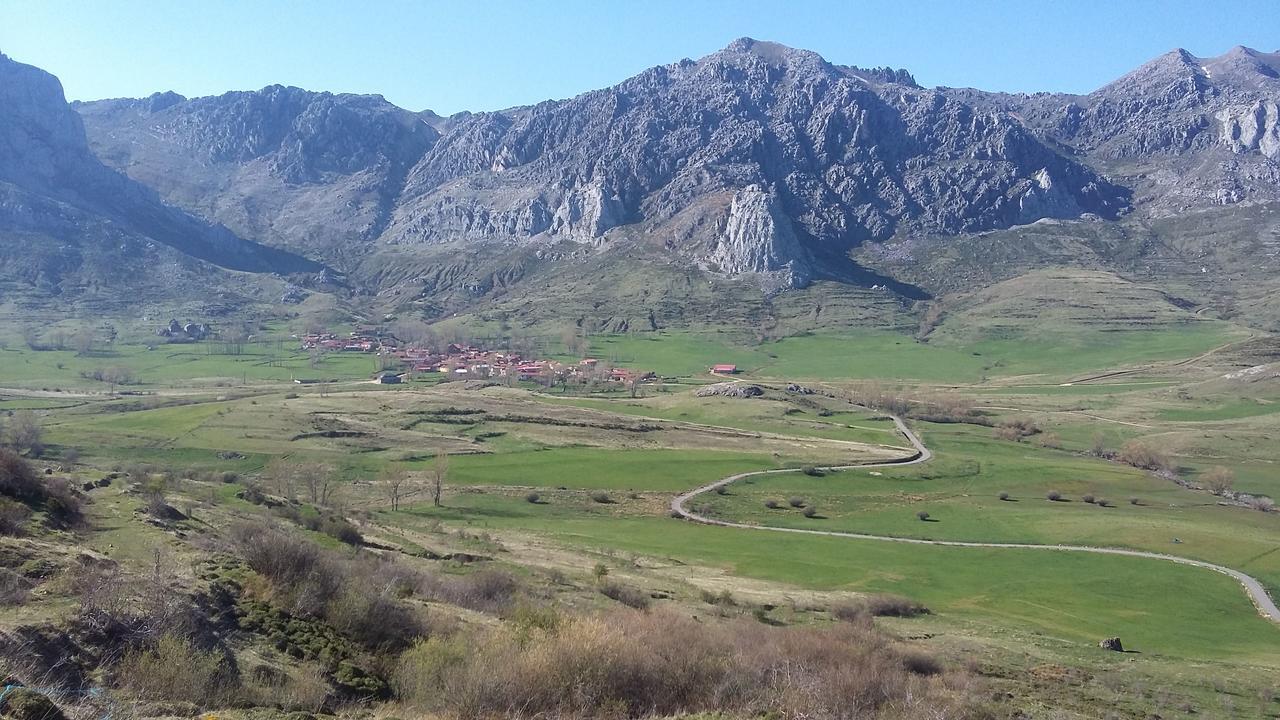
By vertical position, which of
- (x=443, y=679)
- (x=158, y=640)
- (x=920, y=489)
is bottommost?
(x=920, y=489)

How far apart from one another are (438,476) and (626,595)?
46.8 m

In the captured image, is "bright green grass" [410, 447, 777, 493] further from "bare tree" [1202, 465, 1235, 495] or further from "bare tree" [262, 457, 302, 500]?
"bare tree" [1202, 465, 1235, 495]

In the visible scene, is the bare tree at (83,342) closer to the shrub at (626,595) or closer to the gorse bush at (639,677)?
the shrub at (626,595)

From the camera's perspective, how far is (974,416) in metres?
132

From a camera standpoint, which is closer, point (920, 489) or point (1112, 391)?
point (920, 489)

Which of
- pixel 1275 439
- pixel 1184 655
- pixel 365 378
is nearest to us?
pixel 1184 655

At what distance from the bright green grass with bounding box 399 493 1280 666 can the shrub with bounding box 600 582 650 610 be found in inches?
676

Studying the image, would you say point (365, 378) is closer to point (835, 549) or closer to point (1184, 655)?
point (835, 549)

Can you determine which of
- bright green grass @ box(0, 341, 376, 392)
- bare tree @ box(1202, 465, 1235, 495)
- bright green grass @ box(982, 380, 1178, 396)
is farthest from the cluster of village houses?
bare tree @ box(1202, 465, 1235, 495)

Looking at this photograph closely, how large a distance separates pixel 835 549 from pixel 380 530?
3323cm

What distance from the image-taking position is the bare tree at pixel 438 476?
245 feet

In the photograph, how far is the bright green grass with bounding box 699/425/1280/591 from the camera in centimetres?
6506

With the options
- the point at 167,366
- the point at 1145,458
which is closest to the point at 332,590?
the point at 1145,458

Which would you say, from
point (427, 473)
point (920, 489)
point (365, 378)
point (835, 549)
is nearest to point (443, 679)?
point (835, 549)
